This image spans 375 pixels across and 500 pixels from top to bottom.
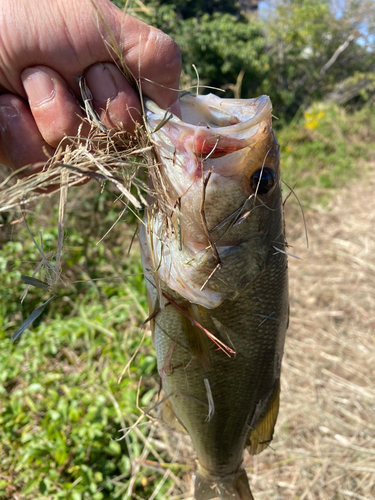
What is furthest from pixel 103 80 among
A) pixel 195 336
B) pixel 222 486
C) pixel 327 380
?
pixel 327 380

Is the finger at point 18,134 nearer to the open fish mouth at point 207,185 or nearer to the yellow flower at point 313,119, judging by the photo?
the open fish mouth at point 207,185

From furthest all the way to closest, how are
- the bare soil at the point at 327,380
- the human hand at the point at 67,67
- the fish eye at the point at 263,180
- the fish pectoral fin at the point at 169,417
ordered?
the bare soil at the point at 327,380, the fish pectoral fin at the point at 169,417, the fish eye at the point at 263,180, the human hand at the point at 67,67

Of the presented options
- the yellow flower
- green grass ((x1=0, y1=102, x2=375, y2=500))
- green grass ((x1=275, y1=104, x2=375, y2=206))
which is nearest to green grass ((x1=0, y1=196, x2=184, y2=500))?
green grass ((x1=0, y1=102, x2=375, y2=500))

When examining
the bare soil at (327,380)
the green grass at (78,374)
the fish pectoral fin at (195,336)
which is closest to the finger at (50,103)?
the green grass at (78,374)

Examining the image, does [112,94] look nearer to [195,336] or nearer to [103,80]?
[103,80]

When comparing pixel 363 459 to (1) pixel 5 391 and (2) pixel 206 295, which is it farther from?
(1) pixel 5 391

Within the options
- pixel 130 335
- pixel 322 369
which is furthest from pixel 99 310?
pixel 322 369
